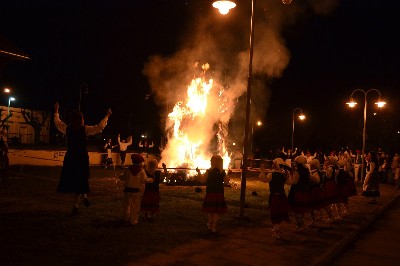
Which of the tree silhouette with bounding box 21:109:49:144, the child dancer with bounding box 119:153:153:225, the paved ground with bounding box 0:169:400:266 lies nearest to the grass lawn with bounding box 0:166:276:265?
the paved ground with bounding box 0:169:400:266

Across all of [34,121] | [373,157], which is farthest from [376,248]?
[34,121]

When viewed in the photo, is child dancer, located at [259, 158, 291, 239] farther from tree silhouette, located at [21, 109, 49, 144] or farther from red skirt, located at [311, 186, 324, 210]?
tree silhouette, located at [21, 109, 49, 144]

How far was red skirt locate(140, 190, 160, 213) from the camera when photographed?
32.0 ft

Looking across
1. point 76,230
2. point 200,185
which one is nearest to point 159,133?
point 200,185

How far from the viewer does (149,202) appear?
32.1 feet

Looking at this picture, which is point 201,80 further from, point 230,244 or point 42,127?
point 42,127

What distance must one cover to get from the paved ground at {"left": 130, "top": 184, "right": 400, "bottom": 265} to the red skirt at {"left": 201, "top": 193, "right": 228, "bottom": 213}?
0.55m

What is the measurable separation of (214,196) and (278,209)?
141 centimetres

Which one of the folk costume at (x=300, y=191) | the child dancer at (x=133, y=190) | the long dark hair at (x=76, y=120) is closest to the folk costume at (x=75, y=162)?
the long dark hair at (x=76, y=120)

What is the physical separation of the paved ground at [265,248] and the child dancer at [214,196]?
1.28 ft

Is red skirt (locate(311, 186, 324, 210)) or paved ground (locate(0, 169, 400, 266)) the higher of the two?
red skirt (locate(311, 186, 324, 210))

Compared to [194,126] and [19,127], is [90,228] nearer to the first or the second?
[194,126]

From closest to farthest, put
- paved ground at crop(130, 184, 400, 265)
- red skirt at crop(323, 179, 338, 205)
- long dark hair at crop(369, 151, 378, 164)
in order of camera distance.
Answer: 1. paved ground at crop(130, 184, 400, 265)
2. red skirt at crop(323, 179, 338, 205)
3. long dark hair at crop(369, 151, 378, 164)

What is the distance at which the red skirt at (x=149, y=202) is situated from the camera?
9.76 m
